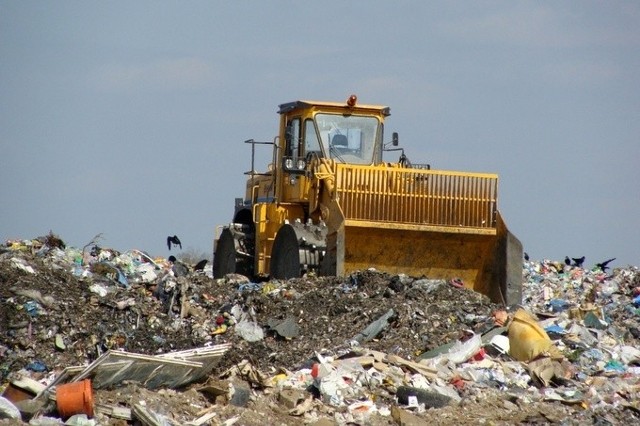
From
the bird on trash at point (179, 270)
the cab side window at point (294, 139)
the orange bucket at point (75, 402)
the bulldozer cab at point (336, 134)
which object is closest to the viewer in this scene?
the orange bucket at point (75, 402)

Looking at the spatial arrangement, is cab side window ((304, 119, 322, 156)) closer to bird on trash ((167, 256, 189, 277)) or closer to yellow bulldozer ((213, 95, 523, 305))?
yellow bulldozer ((213, 95, 523, 305))

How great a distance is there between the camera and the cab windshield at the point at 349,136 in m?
15.8

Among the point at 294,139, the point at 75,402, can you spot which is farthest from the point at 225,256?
the point at 75,402

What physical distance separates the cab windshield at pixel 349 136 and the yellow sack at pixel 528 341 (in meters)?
4.36

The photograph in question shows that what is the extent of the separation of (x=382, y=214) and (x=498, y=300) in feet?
5.47

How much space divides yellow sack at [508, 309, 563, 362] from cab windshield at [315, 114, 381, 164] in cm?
436

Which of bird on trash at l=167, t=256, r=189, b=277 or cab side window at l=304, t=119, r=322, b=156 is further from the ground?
cab side window at l=304, t=119, r=322, b=156

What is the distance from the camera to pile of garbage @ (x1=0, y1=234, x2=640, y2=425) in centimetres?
938

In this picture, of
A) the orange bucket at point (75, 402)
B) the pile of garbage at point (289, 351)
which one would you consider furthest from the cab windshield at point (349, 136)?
the orange bucket at point (75, 402)

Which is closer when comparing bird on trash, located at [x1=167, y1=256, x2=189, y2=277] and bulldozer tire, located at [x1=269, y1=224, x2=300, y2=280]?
bulldozer tire, located at [x1=269, y1=224, x2=300, y2=280]

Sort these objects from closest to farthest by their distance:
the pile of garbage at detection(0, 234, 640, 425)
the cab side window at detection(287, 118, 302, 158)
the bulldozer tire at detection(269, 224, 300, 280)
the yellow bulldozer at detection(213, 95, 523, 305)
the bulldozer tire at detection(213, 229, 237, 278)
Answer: the pile of garbage at detection(0, 234, 640, 425)
the yellow bulldozer at detection(213, 95, 523, 305)
the bulldozer tire at detection(269, 224, 300, 280)
the cab side window at detection(287, 118, 302, 158)
the bulldozer tire at detection(213, 229, 237, 278)

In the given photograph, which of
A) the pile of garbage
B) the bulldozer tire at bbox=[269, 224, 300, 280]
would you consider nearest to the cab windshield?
the bulldozer tire at bbox=[269, 224, 300, 280]

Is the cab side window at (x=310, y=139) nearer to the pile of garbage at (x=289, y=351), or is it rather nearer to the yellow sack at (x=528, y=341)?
the pile of garbage at (x=289, y=351)

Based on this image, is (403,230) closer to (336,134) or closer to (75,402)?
(336,134)
